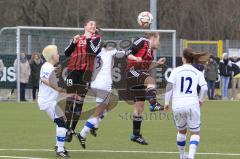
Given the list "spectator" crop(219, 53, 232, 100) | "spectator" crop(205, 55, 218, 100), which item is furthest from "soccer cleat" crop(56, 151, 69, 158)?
"spectator" crop(219, 53, 232, 100)

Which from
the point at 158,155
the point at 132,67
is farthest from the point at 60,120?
the point at 132,67

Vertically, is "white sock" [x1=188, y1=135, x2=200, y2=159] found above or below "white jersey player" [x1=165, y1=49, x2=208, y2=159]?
below

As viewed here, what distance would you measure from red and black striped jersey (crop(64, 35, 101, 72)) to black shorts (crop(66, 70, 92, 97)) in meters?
0.11

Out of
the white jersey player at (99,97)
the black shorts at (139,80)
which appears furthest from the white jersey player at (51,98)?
the black shorts at (139,80)

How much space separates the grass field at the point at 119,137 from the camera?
12938 millimetres

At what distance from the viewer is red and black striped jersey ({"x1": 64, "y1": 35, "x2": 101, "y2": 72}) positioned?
46.1 ft

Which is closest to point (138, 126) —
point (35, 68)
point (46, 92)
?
point (46, 92)

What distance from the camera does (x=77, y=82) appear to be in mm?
14500

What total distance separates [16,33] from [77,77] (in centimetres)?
1486

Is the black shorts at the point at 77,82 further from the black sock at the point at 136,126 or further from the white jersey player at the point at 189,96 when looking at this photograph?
the white jersey player at the point at 189,96

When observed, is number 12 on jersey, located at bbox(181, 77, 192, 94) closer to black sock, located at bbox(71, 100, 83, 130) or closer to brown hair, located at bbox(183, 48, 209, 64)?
brown hair, located at bbox(183, 48, 209, 64)

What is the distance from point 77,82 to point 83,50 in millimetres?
690

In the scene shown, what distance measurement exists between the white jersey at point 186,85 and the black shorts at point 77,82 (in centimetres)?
342

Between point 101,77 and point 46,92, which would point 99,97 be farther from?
point 46,92
